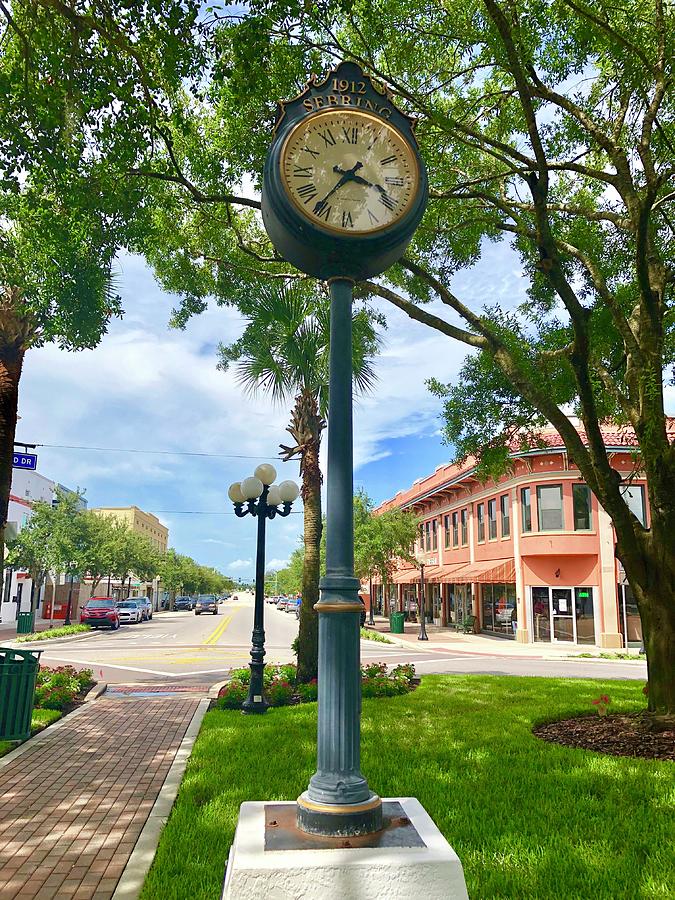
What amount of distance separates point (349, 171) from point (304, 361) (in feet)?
36.8

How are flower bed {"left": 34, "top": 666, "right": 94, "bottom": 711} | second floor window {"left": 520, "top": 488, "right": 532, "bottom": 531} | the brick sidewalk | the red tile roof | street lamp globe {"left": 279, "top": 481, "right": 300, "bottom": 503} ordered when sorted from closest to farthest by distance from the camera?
the brick sidewalk < flower bed {"left": 34, "top": 666, "right": 94, "bottom": 711} < street lamp globe {"left": 279, "top": 481, "right": 300, "bottom": 503} < the red tile roof < second floor window {"left": 520, "top": 488, "right": 532, "bottom": 531}

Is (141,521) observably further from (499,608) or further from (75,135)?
(75,135)

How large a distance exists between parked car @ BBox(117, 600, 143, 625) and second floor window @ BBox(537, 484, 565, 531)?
27076 millimetres

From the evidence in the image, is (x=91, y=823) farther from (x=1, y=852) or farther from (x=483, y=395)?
(x=483, y=395)

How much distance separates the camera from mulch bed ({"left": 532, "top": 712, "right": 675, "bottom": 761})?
7484 mm

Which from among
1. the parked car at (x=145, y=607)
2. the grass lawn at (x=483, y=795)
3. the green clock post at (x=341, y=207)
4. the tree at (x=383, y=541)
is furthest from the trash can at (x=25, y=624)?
the green clock post at (x=341, y=207)

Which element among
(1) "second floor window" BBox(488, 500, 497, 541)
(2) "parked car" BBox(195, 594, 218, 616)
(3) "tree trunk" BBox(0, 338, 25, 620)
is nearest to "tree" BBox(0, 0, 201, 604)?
(3) "tree trunk" BBox(0, 338, 25, 620)

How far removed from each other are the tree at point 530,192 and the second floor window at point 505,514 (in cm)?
1963

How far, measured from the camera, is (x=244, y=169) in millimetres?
10453

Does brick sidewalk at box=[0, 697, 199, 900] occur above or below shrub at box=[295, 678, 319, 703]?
below

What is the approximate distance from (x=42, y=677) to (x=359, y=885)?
11949 millimetres

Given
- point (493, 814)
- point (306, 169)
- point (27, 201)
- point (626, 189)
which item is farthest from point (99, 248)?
point (493, 814)

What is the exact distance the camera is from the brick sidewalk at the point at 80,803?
15.6 ft

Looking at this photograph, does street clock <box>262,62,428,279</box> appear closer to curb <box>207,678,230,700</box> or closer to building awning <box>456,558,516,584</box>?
curb <box>207,678,230,700</box>
